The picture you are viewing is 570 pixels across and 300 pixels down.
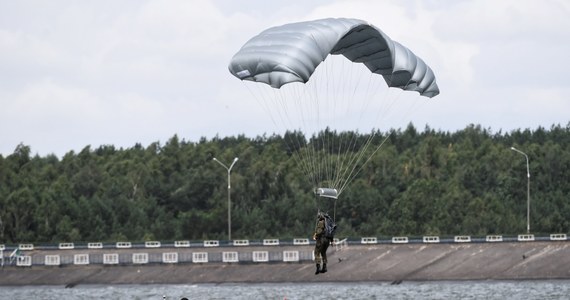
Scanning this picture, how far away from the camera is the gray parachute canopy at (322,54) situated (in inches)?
2532

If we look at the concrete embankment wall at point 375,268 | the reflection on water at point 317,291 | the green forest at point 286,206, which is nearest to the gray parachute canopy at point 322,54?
the reflection on water at point 317,291

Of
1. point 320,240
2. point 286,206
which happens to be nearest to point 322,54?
point 320,240

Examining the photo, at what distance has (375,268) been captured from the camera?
5172 inches

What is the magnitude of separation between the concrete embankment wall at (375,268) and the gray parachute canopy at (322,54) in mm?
58863

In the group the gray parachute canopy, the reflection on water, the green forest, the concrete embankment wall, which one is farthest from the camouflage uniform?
the green forest

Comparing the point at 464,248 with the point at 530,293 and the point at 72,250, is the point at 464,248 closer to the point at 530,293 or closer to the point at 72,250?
the point at 530,293

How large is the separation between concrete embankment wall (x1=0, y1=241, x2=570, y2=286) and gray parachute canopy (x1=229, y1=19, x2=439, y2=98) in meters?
58.9

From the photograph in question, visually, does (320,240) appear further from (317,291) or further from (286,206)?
(286,206)

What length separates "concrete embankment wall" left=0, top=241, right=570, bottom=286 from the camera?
5025 inches

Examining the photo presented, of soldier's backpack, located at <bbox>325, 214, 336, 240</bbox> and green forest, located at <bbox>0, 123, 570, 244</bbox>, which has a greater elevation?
green forest, located at <bbox>0, 123, 570, 244</bbox>

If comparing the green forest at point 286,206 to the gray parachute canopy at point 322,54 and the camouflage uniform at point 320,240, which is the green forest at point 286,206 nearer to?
the gray parachute canopy at point 322,54

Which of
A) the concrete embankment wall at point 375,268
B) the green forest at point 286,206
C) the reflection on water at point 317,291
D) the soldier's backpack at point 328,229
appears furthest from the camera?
the green forest at point 286,206

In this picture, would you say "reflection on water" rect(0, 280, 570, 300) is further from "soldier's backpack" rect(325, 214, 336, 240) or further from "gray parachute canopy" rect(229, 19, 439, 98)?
"soldier's backpack" rect(325, 214, 336, 240)

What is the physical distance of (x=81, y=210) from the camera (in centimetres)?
17962
